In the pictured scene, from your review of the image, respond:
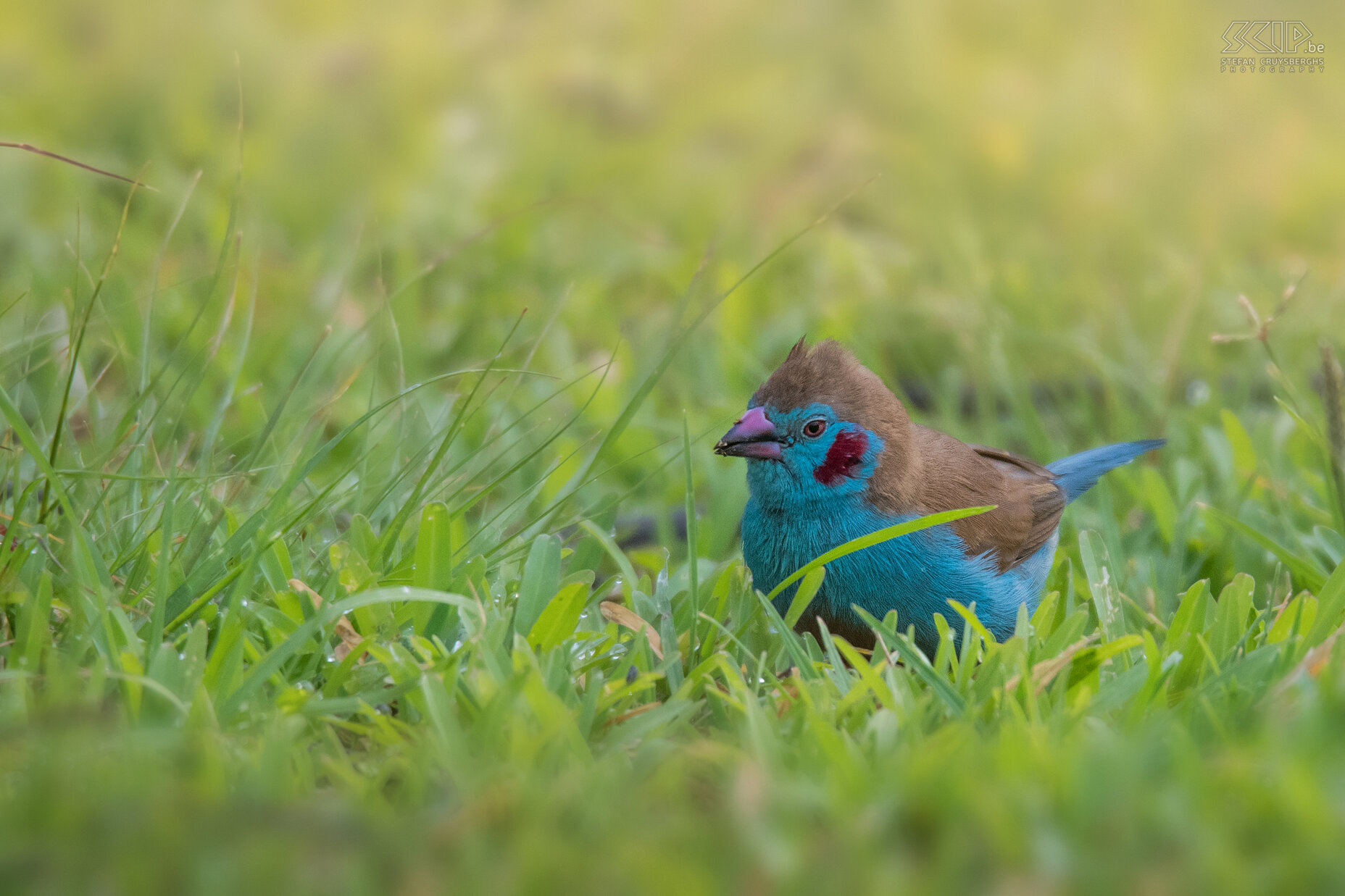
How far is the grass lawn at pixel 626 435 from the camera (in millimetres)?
1683

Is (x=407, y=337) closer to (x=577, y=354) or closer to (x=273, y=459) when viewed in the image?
(x=577, y=354)

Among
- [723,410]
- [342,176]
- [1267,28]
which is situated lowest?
[723,410]

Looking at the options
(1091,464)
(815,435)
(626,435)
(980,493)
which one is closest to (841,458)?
(815,435)

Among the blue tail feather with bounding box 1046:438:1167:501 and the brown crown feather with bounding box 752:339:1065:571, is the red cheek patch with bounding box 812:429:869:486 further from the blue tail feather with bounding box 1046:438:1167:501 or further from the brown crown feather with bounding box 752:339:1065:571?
the blue tail feather with bounding box 1046:438:1167:501

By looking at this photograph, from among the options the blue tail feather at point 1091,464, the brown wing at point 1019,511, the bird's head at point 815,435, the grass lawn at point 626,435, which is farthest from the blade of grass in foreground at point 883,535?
the blue tail feather at point 1091,464

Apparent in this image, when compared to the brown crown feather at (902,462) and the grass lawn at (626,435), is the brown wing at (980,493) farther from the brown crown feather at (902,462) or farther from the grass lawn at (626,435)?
the grass lawn at (626,435)

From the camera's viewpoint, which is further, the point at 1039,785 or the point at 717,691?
the point at 717,691

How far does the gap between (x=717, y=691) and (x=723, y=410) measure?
2.40 meters

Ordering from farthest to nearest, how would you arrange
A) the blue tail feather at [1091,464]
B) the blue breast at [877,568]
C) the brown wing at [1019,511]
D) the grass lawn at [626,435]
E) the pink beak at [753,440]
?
the blue tail feather at [1091,464], the brown wing at [1019,511], the pink beak at [753,440], the blue breast at [877,568], the grass lawn at [626,435]

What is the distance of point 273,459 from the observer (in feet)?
10.5

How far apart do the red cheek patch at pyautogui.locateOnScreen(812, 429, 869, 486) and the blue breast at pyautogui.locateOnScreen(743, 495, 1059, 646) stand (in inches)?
2.4

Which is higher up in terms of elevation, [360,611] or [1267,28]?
[1267,28]

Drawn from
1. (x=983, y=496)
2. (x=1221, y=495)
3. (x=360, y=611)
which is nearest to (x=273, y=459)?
(x=360, y=611)

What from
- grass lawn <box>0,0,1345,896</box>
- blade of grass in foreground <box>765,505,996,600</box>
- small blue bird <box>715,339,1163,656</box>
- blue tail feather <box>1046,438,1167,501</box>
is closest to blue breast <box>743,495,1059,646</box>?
small blue bird <box>715,339,1163,656</box>
